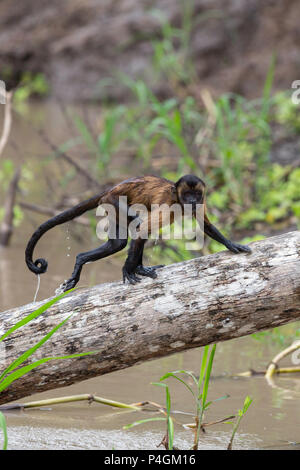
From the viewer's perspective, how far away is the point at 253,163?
6512 mm

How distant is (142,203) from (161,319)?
0.50 m

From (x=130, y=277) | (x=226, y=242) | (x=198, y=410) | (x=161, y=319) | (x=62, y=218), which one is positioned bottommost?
(x=198, y=410)

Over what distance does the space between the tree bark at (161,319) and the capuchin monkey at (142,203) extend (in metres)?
0.13

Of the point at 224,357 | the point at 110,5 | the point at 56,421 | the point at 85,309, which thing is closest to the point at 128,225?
the point at 85,309

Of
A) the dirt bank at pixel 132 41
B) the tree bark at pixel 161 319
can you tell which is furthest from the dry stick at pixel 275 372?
the dirt bank at pixel 132 41

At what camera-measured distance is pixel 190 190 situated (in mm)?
2545

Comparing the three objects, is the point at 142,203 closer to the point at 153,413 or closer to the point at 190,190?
the point at 190,190

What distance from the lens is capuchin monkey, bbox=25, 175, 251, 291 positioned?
256 cm

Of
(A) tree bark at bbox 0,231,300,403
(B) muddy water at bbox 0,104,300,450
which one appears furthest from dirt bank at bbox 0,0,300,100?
(A) tree bark at bbox 0,231,300,403

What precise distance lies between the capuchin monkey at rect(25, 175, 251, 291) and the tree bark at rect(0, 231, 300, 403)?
13 cm

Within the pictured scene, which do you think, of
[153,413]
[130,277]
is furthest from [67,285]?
[153,413]

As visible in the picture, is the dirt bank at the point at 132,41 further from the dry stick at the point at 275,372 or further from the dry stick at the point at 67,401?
the dry stick at the point at 67,401

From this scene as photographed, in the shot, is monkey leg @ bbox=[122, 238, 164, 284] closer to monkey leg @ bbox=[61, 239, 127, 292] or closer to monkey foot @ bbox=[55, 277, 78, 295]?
monkey leg @ bbox=[61, 239, 127, 292]

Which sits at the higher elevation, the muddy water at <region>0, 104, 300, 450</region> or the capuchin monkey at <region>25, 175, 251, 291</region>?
the capuchin monkey at <region>25, 175, 251, 291</region>
